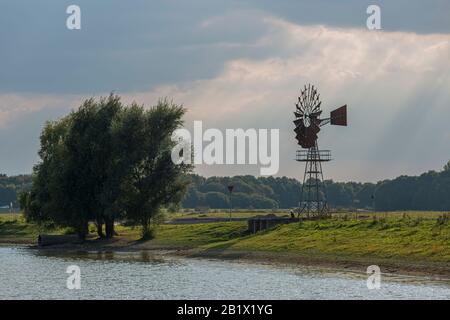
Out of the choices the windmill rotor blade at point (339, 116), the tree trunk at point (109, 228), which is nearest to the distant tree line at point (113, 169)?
the tree trunk at point (109, 228)

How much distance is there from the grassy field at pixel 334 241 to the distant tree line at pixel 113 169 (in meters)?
4.19

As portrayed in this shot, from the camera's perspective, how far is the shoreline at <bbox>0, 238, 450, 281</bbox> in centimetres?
5641

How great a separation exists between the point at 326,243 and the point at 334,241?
69cm

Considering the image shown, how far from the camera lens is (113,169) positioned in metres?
97.1

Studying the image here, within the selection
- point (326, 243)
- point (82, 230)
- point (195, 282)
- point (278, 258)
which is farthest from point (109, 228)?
point (195, 282)

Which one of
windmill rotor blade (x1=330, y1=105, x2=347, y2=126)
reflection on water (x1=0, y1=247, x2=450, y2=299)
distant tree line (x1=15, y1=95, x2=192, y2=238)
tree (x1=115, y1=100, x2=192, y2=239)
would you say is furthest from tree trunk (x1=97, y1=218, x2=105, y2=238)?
windmill rotor blade (x1=330, y1=105, x2=347, y2=126)

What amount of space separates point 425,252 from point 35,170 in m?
62.3

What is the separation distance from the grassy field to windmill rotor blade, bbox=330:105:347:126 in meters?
12.8

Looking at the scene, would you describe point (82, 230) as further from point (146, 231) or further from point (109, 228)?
point (146, 231)

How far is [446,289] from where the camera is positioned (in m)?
47.5

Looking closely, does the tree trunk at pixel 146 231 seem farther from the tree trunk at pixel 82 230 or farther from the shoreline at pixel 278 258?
the tree trunk at pixel 82 230

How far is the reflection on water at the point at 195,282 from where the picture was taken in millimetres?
47656
